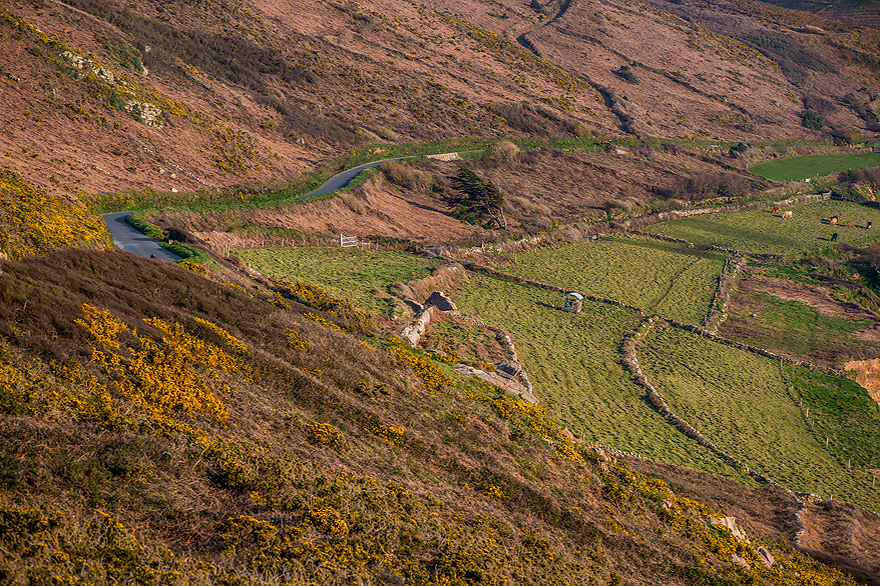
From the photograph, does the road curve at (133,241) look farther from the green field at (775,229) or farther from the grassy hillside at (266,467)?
the green field at (775,229)

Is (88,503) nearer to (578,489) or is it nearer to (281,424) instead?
(281,424)

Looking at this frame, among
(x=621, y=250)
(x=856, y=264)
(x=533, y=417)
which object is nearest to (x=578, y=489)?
(x=533, y=417)

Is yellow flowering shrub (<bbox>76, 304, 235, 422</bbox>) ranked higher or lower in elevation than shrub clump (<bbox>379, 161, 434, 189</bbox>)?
higher

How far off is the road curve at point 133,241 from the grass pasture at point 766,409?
28.9m

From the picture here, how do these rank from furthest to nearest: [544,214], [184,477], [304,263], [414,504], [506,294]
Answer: [544,214] < [506,294] < [304,263] < [414,504] < [184,477]

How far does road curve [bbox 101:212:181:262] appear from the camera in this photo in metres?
32.6

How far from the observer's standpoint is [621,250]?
67.2 m

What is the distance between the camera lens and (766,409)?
1500 inches

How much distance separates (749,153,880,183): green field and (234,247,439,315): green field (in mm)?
80936

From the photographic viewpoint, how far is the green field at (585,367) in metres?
30.9

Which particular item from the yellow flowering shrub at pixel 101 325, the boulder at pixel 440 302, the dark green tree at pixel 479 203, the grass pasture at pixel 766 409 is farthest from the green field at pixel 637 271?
the yellow flowering shrub at pixel 101 325

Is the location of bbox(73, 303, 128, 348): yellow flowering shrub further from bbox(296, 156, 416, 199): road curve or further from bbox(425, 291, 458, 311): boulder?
bbox(296, 156, 416, 199): road curve

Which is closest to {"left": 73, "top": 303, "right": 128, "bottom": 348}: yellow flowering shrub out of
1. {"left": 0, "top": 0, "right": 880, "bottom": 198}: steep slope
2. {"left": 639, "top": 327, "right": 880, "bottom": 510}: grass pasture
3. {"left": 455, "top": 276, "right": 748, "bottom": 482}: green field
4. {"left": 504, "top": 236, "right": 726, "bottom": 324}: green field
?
{"left": 455, "top": 276, "right": 748, "bottom": 482}: green field

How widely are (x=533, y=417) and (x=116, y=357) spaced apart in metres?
15.6
